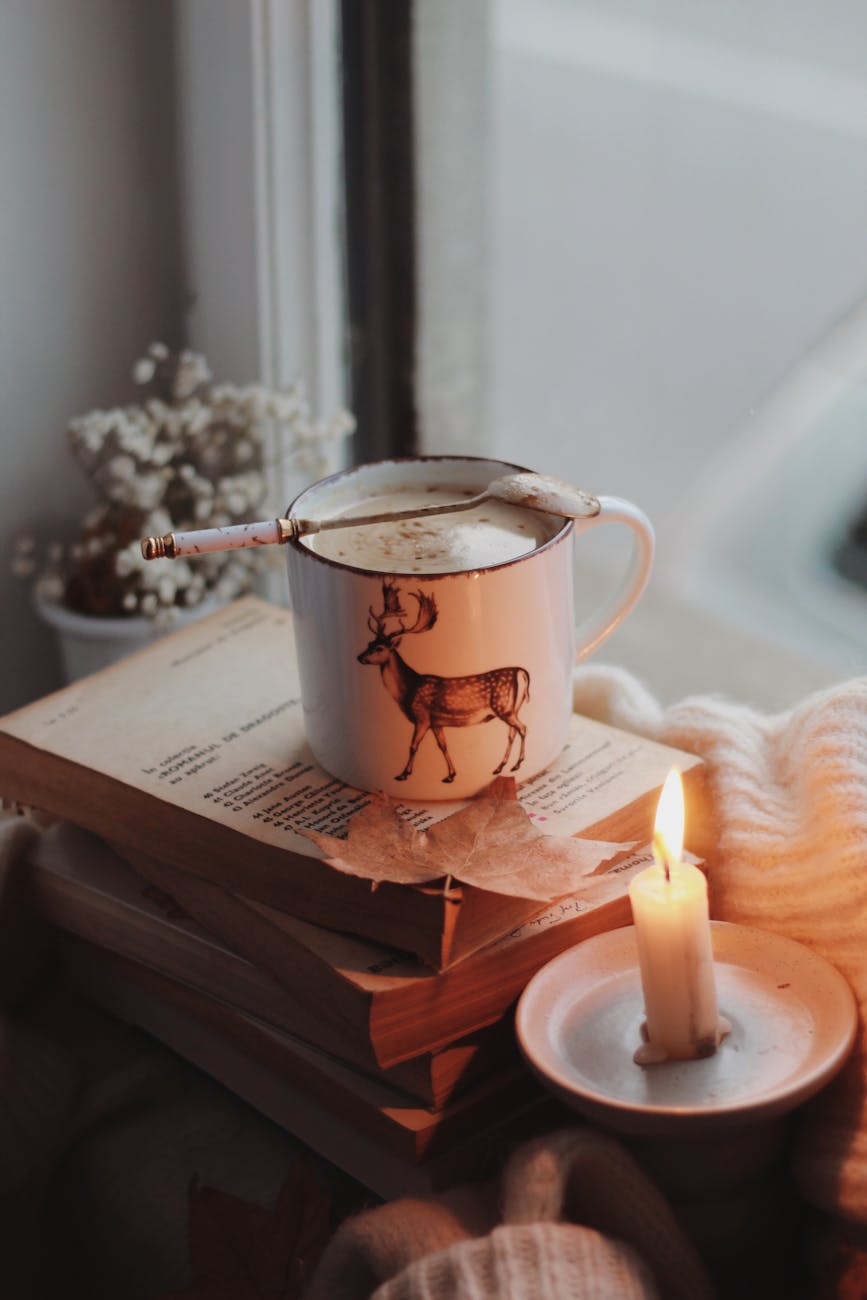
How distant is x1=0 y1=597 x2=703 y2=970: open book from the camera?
59 cm

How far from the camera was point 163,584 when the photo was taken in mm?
1000

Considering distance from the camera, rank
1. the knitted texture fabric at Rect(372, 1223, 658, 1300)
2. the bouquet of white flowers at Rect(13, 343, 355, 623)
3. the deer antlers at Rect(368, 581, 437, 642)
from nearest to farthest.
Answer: the knitted texture fabric at Rect(372, 1223, 658, 1300) → the deer antlers at Rect(368, 581, 437, 642) → the bouquet of white flowers at Rect(13, 343, 355, 623)

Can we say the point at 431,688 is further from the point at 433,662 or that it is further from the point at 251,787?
the point at 251,787

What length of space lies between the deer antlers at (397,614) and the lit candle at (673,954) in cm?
14

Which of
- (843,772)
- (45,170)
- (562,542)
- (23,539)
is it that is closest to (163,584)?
(23,539)

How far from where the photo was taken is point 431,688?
0.63m

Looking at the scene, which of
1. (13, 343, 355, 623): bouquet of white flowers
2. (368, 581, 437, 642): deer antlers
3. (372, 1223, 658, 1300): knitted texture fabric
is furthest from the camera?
(13, 343, 355, 623): bouquet of white flowers

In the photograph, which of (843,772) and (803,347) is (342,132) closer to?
(803,347)

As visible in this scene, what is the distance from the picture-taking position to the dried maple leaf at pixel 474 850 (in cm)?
57

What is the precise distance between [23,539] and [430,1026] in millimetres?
667

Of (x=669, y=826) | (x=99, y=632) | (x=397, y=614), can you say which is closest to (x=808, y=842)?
(x=669, y=826)

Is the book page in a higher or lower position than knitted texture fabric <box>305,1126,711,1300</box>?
higher

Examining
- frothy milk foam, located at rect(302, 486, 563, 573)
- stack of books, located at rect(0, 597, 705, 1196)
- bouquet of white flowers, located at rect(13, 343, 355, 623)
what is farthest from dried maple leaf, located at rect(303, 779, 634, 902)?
bouquet of white flowers, located at rect(13, 343, 355, 623)

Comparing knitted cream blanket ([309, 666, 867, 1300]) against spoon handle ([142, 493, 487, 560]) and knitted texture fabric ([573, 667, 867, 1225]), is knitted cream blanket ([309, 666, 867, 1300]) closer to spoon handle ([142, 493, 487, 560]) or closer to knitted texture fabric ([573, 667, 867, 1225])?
knitted texture fabric ([573, 667, 867, 1225])
